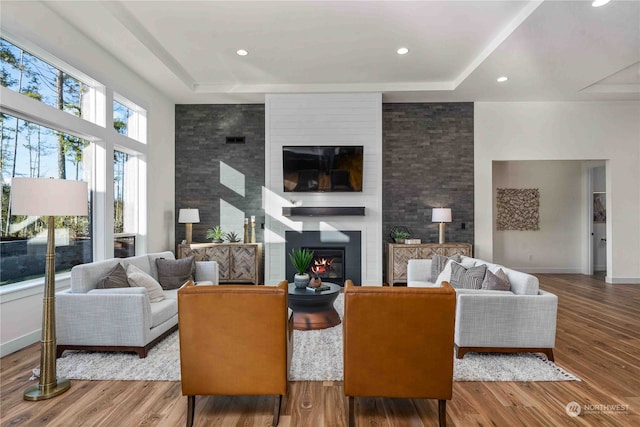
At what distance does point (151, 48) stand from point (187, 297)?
3.67 m

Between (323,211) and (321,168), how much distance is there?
744 mm

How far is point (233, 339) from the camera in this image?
183 centimetres

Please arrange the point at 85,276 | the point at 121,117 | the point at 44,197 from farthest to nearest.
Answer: the point at 121,117
the point at 85,276
the point at 44,197

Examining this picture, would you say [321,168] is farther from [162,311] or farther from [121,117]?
[162,311]

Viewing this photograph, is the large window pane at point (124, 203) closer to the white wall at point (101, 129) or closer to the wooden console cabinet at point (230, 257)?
the white wall at point (101, 129)

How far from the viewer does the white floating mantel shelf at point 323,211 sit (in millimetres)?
5379

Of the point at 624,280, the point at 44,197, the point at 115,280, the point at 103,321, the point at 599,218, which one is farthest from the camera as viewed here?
the point at 599,218

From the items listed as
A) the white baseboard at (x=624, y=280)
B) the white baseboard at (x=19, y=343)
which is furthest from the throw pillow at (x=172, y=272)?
the white baseboard at (x=624, y=280)

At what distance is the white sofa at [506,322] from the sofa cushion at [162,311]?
276 cm

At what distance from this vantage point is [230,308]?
1.81 meters

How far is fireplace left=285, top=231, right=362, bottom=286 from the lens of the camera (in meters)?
5.46

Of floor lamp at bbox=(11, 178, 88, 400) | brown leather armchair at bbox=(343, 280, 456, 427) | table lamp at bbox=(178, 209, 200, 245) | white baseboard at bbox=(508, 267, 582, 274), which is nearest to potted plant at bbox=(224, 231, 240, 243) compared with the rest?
table lamp at bbox=(178, 209, 200, 245)

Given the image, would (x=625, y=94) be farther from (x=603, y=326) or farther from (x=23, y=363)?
(x=23, y=363)

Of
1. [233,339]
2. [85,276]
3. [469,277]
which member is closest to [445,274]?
[469,277]
